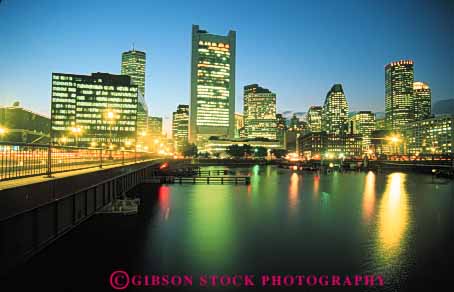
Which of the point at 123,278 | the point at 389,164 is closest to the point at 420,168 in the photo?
the point at 389,164

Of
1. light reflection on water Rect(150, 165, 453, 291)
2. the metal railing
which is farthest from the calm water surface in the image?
the metal railing

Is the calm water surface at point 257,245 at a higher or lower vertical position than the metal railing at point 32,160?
lower

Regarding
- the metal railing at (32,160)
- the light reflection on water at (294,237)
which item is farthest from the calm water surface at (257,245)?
the metal railing at (32,160)

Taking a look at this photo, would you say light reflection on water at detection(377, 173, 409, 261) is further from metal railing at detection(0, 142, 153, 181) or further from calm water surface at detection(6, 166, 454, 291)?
metal railing at detection(0, 142, 153, 181)

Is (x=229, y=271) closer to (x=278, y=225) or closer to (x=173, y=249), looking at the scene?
(x=173, y=249)

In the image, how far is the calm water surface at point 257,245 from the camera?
16.1 metres

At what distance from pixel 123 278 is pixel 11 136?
7955 inches

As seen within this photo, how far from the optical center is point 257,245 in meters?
20.8

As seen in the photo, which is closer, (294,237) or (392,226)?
(294,237)

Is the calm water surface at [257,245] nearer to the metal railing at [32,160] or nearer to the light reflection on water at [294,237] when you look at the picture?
the light reflection on water at [294,237]

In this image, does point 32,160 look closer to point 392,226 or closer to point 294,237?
point 294,237

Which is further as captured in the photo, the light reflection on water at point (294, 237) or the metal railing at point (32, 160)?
the light reflection on water at point (294, 237)

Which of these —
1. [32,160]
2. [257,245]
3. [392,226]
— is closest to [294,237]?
[257,245]

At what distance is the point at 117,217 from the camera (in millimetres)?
29719
